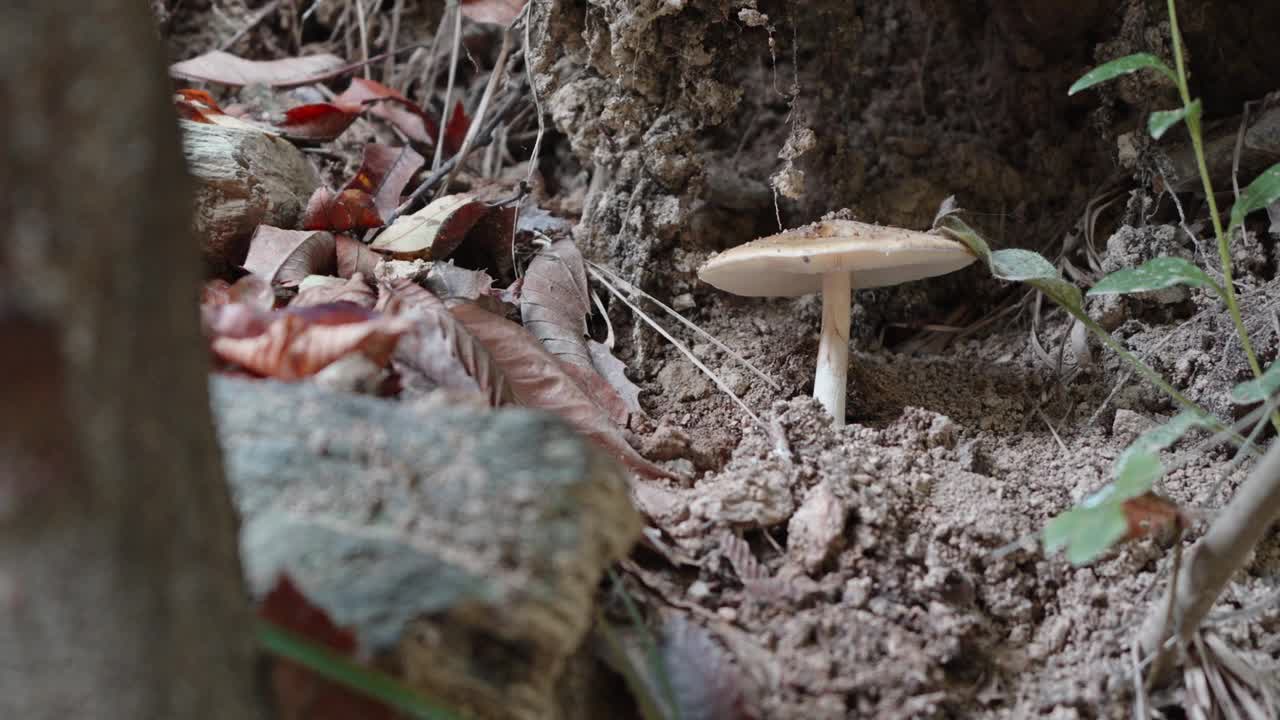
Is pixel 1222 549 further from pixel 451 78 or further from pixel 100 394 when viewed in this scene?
pixel 451 78

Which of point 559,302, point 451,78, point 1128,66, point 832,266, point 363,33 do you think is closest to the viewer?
point 1128,66

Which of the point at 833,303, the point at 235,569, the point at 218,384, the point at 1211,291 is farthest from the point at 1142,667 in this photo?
the point at 218,384


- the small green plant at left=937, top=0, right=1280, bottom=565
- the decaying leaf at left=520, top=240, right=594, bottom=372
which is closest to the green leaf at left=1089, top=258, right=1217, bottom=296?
the small green plant at left=937, top=0, right=1280, bottom=565

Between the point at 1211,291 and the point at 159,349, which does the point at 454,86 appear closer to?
the point at 1211,291

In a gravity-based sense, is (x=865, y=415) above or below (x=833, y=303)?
below

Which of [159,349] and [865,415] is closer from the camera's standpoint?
[159,349]

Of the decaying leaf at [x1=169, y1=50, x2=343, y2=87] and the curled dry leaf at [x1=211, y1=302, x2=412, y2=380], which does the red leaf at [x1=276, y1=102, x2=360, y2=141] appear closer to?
the decaying leaf at [x1=169, y1=50, x2=343, y2=87]

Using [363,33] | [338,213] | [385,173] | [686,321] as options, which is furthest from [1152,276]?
[363,33]

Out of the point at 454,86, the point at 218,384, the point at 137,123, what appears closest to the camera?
the point at 137,123
